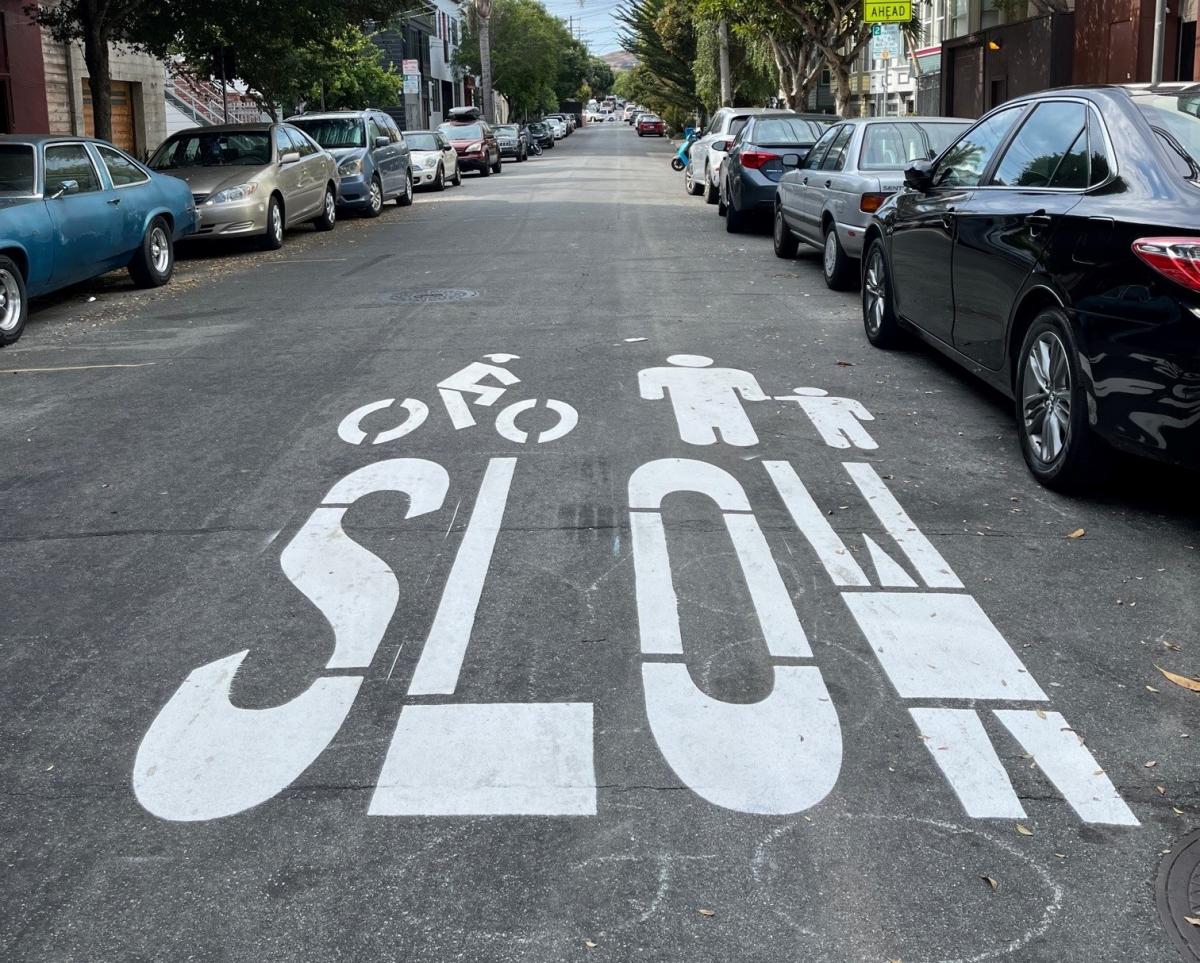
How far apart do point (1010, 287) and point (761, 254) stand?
9474 millimetres

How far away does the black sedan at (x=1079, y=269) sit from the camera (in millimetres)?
5230

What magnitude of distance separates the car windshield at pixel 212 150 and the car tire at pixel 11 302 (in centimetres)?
733

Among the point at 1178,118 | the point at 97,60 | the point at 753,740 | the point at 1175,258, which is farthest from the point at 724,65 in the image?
the point at 753,740

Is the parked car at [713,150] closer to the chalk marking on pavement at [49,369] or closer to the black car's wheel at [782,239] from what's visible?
the black car's wheel at [782,239]

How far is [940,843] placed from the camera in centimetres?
334

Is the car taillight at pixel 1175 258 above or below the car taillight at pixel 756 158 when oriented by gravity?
below

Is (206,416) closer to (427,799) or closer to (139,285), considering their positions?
(427,799)

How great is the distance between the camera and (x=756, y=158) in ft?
58.7

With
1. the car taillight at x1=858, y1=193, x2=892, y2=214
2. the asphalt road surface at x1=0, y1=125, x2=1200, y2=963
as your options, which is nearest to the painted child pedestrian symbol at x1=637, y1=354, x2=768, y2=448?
the asphalt road surface at x1=0, y1=125, x2=1200, y2=963

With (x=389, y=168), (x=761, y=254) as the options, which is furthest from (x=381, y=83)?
(x=761, y=254)

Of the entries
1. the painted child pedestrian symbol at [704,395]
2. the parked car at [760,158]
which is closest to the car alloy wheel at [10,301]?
the painted child pedestrian symbol at [704,395]

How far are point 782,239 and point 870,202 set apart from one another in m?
3.88

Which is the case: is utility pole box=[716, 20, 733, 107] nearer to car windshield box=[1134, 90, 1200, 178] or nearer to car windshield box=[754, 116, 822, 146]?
car windshield box=[754, 116, 822, 146]

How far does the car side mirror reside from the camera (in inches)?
325
